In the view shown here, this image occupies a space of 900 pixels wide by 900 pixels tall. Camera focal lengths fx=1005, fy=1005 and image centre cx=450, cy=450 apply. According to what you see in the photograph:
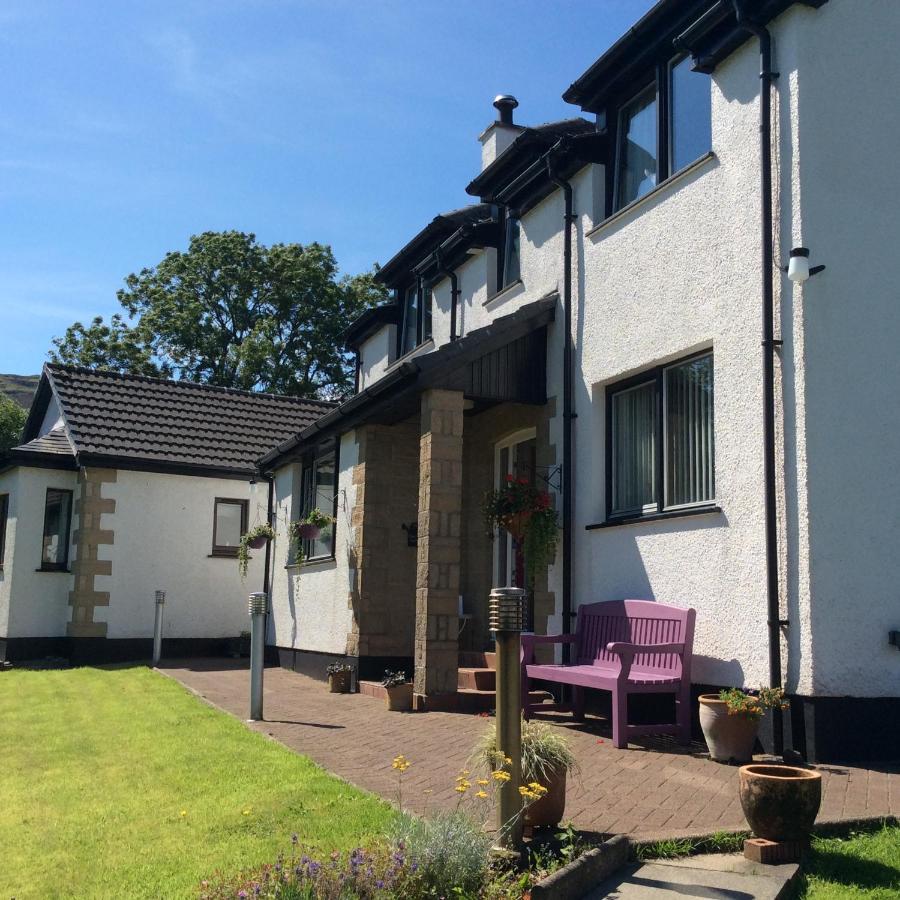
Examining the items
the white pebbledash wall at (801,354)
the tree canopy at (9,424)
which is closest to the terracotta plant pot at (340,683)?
the white pebbledash wall at (801,354)

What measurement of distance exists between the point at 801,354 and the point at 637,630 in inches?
119

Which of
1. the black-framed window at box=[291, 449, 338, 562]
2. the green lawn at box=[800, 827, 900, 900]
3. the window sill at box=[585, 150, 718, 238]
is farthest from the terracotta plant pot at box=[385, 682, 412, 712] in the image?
the green lawn at box=[800, 827, 900, 900]

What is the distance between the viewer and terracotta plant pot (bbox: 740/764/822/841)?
502cm

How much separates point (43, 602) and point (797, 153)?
1569 cm

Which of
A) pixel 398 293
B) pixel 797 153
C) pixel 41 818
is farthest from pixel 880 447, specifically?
pixel 398 293

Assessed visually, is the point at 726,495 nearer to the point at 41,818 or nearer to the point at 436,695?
the point at 436,695

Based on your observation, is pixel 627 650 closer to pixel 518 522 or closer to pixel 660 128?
pixel 518 522

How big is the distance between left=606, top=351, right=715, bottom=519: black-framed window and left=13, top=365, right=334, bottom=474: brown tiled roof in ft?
37.2

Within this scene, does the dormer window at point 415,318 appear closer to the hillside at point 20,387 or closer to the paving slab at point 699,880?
the paving slab at point 699,880

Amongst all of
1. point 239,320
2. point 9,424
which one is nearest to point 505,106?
point 239,320

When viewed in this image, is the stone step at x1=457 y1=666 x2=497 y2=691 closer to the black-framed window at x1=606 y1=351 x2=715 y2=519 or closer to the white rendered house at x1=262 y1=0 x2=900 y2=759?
the white rendered house at x1=262 y1=0 x2=900 y2=759

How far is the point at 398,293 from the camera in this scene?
18469 millimetres

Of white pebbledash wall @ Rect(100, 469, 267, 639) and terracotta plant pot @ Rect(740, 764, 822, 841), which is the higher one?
white pebbledash wall @ Rect(100, 469, 267, 639)

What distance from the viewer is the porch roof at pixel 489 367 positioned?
35.4 feet
